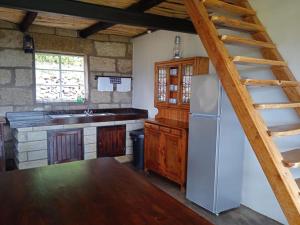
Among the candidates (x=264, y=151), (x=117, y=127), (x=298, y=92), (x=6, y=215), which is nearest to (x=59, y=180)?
(x=6, y=215)

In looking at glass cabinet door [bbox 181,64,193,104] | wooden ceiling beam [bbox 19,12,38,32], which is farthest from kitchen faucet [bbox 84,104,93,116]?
glass cabinet door [bbox 181,64,193,104]

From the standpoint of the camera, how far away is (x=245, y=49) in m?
3.01

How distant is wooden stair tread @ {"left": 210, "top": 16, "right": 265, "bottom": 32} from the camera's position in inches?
84.8

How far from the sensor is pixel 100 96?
5141mm

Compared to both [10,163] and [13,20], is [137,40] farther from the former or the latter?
[10,163]

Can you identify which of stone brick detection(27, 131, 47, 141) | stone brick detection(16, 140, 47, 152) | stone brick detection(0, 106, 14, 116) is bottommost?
stone brick detection(16, 140, 47, 152)

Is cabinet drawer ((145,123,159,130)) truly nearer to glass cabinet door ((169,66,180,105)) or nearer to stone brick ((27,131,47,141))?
glass cabinet door ((169,66,180,105))

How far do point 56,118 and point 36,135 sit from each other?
558 mm

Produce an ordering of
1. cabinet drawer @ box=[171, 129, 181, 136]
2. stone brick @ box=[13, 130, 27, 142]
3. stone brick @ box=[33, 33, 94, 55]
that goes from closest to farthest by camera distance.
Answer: cabinet drawer @ box=[171, 129, 181, 136]
stone brick @ box=[13, 130, 27, 142]
stone brick @ box=[33, 33, 94, 55]

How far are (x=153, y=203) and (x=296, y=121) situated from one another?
2.02 metres

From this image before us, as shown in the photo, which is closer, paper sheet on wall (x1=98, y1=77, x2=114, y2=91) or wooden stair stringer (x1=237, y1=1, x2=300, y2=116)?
wooden stair stringer (x1=237, y1=1, x2=300, y2=116)

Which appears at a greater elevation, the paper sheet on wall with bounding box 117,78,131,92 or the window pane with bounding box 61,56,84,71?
the window pane with bounding box 61,56,84,71

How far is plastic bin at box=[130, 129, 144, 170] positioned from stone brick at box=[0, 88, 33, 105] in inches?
77.5

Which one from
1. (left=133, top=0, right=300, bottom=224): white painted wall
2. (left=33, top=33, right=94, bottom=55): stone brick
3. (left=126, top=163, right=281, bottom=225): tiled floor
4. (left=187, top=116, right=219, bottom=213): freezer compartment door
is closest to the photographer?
(left=133, top=0, right=300, bottom=224): white painted wall
